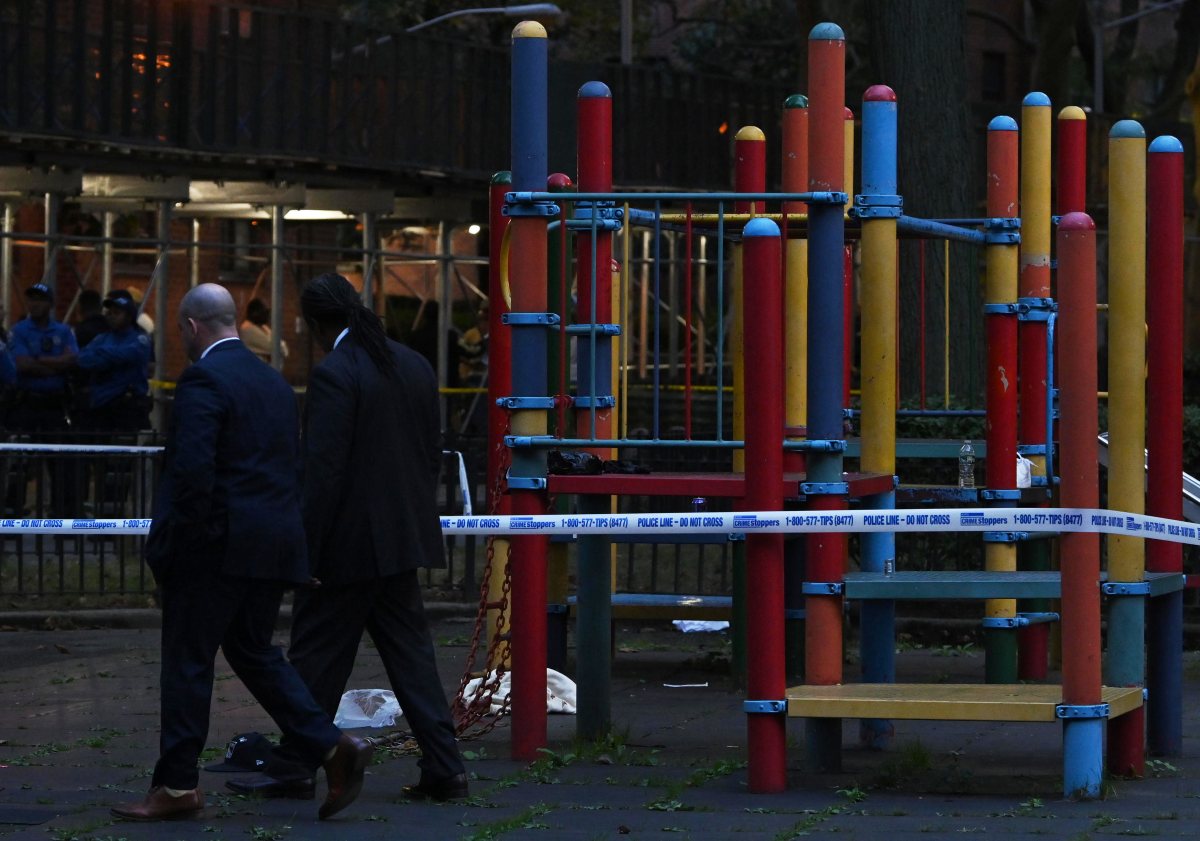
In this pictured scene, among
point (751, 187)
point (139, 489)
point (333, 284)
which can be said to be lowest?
point (139, 489)

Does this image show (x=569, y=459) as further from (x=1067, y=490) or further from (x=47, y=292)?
(x=47, y=292)

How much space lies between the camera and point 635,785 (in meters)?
7.62

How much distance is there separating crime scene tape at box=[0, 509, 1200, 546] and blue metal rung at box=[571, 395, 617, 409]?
681 millimetres

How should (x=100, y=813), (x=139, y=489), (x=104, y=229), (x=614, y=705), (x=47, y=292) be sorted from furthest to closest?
(x=104, y=229), (x=47, y=292), (x=139, y=489), (x=614, y=705), (x=100, y=813)

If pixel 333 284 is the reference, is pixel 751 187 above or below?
above


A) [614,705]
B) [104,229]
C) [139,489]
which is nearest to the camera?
[614,705]

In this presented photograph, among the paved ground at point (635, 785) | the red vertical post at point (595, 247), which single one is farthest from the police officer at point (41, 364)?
the red vertical post at point (595, 247)

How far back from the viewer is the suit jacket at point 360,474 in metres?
7.16

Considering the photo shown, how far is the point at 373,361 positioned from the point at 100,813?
1687 mm

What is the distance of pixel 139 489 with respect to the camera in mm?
13602

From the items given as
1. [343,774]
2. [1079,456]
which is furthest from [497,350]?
[1079,456]

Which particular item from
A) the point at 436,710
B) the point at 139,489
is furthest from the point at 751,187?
the point at 139,489

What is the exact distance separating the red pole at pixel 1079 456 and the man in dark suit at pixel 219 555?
2313mm

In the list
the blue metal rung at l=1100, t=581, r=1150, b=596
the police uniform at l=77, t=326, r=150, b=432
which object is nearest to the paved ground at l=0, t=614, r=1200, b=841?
the blue metal rung at l=1100, t=581, r=1150, b=596
